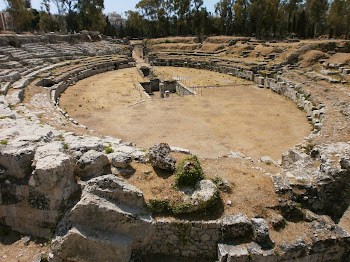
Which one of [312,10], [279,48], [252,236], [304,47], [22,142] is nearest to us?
[252,236]

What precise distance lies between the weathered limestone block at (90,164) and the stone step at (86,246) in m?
1.59

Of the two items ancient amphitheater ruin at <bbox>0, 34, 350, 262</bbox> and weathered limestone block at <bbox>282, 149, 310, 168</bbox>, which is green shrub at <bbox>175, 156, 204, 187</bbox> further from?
weathered limestone block at <bbox>282, 149, 310, 168</bbox>

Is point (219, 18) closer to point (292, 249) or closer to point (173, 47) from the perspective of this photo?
point (173, 47)

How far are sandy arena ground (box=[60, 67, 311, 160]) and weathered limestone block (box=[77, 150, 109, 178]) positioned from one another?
19.1ft

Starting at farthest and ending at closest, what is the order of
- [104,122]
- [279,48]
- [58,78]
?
[279,48] < [58,78] < [104,122]

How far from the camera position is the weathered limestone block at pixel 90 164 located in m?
6.96

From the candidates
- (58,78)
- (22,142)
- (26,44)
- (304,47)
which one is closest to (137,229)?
(22,142)

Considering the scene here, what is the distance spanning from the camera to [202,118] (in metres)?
17.5

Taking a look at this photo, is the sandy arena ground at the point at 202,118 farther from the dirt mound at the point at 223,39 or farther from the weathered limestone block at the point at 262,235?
the dirt mound at the point at 223,39

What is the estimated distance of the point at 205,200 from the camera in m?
6.36

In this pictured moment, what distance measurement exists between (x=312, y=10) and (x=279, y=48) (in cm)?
1559

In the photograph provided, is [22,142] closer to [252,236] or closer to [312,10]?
[252,236]

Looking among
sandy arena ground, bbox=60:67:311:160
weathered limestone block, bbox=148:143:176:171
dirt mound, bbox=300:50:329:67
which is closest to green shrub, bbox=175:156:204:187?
weathered limestone block, bbox=148:143:176:171

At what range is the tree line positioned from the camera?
4203cm
